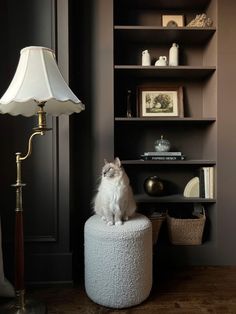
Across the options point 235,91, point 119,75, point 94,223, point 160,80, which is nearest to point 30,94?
point 94,223

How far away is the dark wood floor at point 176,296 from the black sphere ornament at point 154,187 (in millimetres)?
634

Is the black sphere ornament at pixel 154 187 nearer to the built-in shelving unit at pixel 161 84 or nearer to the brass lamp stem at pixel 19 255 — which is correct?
the built-in shelving unit at pixel 161 84

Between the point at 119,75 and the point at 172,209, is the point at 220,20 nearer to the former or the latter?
the point at 119,75

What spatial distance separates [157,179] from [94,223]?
2.53ft

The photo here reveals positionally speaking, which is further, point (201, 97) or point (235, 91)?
point (201, 97)

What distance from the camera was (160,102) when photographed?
2.33 meters

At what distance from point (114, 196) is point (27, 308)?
829 millimetres

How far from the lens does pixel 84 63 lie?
2.11m

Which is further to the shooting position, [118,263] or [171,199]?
[171,199]

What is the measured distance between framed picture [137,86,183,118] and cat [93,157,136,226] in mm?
815

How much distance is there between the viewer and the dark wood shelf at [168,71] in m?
2.09

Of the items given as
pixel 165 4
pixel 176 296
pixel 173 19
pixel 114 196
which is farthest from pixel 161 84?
pixel 176 296

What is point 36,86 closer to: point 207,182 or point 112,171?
point 112,171

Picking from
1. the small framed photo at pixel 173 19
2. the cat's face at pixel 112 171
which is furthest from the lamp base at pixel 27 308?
the small framed photo at pixel 173 19
